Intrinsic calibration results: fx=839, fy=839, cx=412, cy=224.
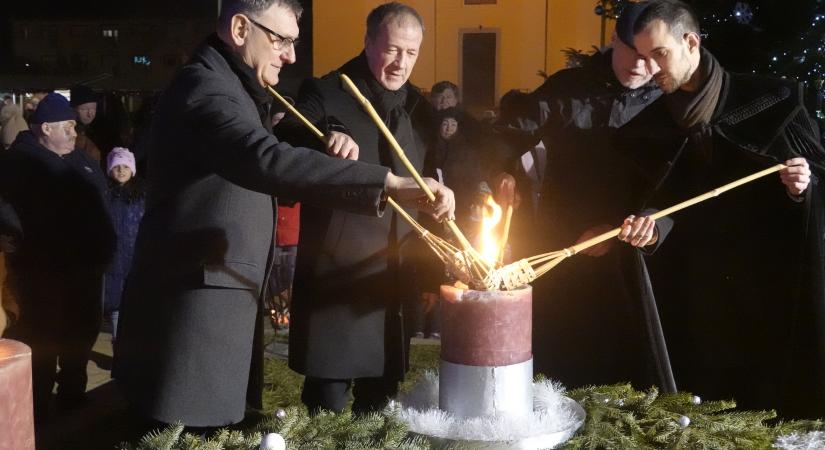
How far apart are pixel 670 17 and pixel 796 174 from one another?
662 mm

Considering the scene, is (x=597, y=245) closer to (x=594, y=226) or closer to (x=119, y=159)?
(x=594, y=226)

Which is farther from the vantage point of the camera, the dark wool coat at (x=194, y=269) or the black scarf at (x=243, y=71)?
the black scarf at (x=243, y=71)

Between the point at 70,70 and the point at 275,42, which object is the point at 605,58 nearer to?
the point at 275,42

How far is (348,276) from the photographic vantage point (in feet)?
9.75

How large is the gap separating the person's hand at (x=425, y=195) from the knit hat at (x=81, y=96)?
20.4 ft

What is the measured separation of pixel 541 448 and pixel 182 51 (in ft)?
102

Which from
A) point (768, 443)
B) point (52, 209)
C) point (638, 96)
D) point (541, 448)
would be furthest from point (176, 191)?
point (52, 209)

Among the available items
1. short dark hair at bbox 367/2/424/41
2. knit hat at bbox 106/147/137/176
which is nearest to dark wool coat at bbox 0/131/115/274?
knit hat at bbox 106/147/137/176

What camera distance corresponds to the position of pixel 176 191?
2199mm

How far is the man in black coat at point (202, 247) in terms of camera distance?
2.16 meters

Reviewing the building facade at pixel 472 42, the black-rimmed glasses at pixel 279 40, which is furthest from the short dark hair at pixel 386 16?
the building facade at pixel 472 42

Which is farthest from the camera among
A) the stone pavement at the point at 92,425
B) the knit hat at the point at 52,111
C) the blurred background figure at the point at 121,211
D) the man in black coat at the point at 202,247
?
the blurred background figure at the point at 121,211

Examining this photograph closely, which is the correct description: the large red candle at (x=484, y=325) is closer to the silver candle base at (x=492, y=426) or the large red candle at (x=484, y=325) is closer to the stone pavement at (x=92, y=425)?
the silver candle base at (x=492, y=426)

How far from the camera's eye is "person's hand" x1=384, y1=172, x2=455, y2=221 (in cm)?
181
